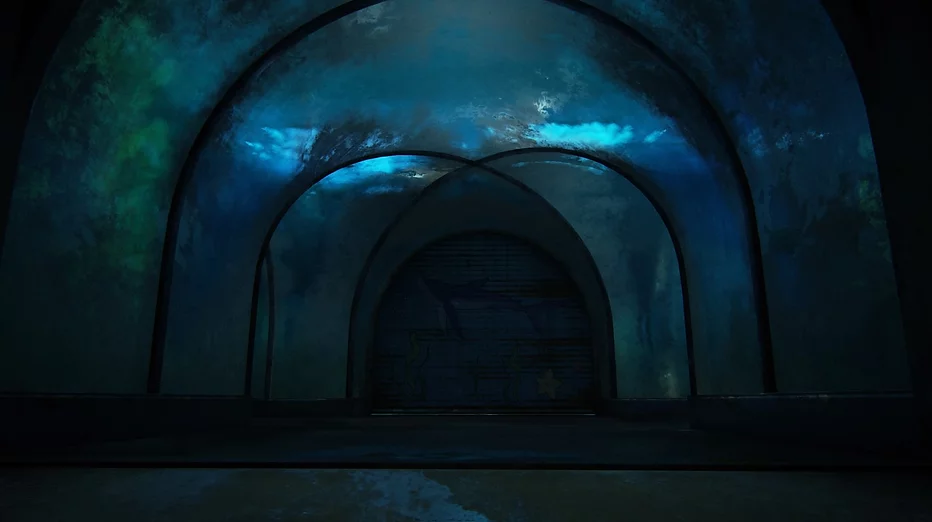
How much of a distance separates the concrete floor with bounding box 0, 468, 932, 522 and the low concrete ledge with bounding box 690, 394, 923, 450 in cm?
78

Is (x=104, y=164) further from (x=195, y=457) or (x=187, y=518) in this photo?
(x=187, y=518)

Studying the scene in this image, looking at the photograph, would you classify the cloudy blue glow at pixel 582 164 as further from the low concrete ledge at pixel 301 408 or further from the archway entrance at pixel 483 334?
the low concrete ledge at pixel 301 408

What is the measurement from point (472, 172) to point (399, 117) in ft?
8.73

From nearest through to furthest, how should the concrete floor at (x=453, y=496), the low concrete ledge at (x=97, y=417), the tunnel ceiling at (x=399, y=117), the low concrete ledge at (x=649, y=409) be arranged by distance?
the concrete floor at (x=453, y=496)
the low concrete ledge at (x=97, y=417)
the tunnel ceiling at (x=399, y=117)
the low concrete ledge at (x=649, y=409)

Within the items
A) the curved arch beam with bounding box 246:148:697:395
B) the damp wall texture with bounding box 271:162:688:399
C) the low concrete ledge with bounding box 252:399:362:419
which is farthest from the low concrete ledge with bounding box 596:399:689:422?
the low concrete ledge with bounding box 252:399:362:419

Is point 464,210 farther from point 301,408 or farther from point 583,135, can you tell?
point 301,408

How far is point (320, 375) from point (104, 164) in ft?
22.9

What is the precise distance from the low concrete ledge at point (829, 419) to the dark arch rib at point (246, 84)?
0.50 m

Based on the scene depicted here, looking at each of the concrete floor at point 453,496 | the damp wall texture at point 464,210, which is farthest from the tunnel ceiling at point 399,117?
the damp wall texture at point 464,210

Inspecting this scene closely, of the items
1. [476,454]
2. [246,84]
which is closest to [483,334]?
[246,84]

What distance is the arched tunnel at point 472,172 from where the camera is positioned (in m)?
3.49

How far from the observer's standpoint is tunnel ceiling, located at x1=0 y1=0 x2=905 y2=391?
12.6 ft

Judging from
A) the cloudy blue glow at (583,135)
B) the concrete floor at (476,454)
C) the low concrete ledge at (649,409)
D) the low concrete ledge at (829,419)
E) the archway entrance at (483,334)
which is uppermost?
the cloudy blue glow at (583,135)

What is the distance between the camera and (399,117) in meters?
7.68
